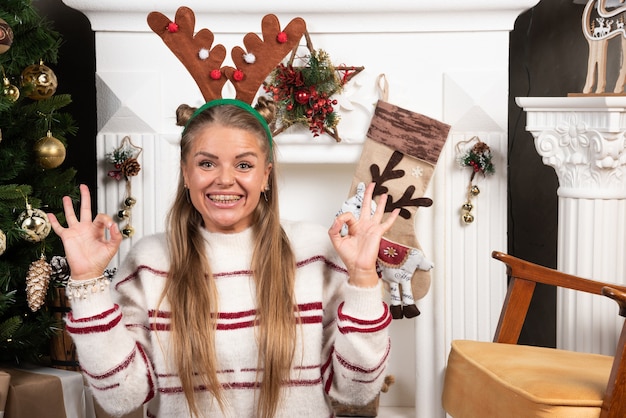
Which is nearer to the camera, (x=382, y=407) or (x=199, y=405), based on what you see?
(x=199, y=405)

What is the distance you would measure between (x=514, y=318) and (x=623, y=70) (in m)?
0.89

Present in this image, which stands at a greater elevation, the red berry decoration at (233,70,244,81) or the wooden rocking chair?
the red berry decoration at (233,70,244,81)

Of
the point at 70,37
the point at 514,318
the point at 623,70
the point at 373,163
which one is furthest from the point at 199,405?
the point at 70,37

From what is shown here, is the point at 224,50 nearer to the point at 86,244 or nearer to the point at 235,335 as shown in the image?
the point at 86,244

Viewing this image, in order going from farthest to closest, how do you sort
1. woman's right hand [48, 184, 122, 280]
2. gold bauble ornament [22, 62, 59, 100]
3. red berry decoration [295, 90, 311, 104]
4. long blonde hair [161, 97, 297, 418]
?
red berry decoration [295, 90, 311, 104]
gold bauble ornament [22, 62, 59, 100]
long blonde hair [161, 97, 297, 418]
woman's right hand [48, 184, 122, 280]

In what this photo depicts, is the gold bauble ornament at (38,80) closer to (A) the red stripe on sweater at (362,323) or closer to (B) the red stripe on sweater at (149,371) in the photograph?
(B) the red stripe on sweater at (149,371)

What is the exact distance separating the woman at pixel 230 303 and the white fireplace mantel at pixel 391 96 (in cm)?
104

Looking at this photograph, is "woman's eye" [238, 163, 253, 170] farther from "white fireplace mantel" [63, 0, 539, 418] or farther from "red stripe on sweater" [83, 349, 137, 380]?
"white fireplace mantel" [63, 0, 539, 418]

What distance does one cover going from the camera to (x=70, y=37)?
3.30m

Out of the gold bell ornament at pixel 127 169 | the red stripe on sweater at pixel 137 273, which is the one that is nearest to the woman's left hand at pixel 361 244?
the red stripe on sweater at pixel 137 273

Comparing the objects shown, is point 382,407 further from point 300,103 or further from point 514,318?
point 300,103

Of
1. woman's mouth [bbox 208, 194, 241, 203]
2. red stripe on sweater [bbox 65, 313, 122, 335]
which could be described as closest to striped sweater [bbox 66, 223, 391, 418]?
red stripe on sweater [bbox 65, 313, 122, 335]

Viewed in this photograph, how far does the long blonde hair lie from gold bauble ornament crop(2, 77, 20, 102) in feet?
2.01

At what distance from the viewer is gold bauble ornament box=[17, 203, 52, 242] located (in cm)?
213
